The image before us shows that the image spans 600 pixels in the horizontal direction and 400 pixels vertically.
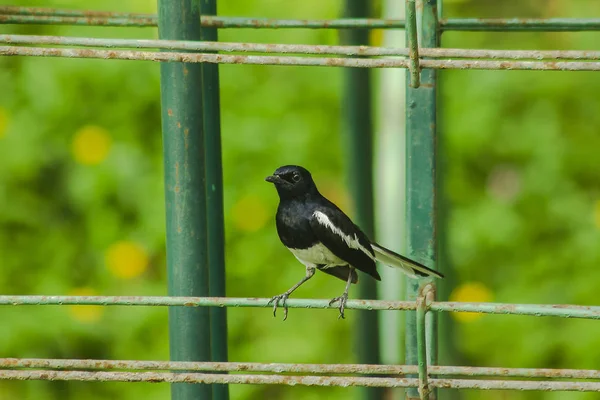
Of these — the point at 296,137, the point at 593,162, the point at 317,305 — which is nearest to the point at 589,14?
the point at 593,162

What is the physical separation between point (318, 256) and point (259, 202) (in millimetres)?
1741

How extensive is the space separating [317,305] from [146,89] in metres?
3.07

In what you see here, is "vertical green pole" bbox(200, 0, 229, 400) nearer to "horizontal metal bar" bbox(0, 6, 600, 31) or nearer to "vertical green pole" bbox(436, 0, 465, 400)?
"horizontal metal bar" bbox(0, 6, 600, 31)

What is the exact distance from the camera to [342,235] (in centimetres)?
292

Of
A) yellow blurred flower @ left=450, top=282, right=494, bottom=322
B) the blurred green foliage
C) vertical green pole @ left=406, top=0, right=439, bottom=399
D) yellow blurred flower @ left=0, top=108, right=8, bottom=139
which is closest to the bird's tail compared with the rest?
vertical green pole @ left=406, top=0, right=439, bottom=399

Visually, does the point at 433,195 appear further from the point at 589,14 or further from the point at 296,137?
the point at 589,14

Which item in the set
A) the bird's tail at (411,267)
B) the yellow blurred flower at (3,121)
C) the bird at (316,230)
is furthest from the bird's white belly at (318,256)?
the yellow blurred flower at (3,121)

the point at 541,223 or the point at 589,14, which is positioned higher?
the point at 589,14

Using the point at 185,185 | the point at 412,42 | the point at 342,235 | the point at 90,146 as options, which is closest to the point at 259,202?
the point at 90,146

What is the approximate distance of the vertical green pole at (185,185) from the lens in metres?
2.23

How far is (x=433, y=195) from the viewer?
2.31 metres

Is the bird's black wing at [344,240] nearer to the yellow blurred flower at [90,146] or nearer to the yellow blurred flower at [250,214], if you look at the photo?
the yellow blurred flower at [250,214]

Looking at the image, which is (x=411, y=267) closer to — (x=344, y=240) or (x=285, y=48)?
(x=344, y=240)

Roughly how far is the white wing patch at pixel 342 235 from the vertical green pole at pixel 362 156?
2.52 ft
